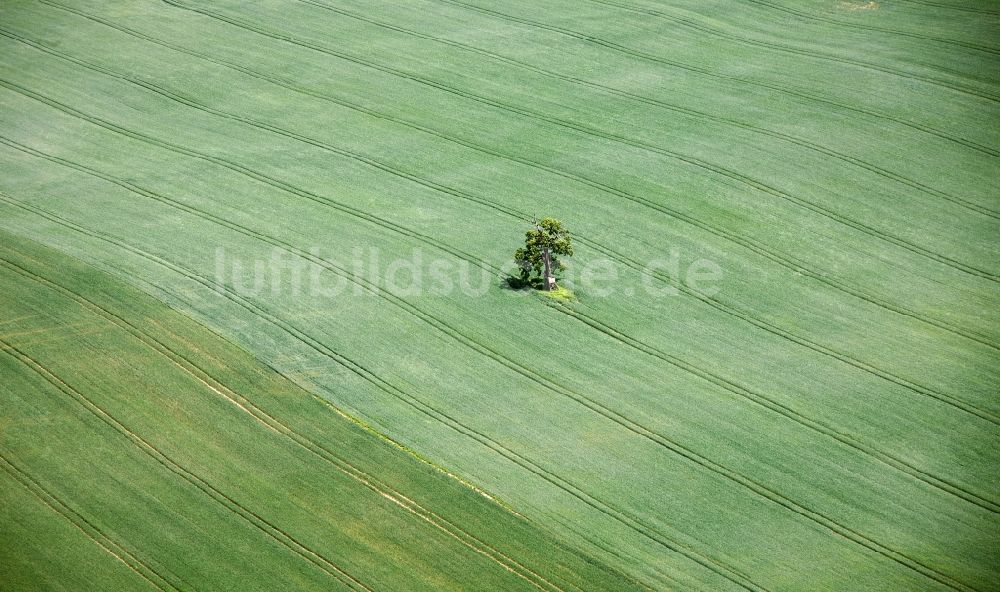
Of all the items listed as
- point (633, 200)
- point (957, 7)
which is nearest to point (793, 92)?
point (633, 200)

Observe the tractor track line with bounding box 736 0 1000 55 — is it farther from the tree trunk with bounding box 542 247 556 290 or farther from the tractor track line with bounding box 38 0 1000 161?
the tree trunk with bounding box 542 247 556 290

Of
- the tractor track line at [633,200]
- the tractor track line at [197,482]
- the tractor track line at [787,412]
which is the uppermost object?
the tractor track line at [633,200]

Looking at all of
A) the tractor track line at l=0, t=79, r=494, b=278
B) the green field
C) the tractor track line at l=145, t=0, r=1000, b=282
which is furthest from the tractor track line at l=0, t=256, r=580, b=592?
the tractor track line at l=145, t=0, r=1000, b=282

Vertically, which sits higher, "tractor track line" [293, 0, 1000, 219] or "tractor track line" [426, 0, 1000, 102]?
"tractor track line" [426, 0, 1000, 102]

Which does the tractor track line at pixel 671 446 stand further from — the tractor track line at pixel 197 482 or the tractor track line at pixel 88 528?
the tractor track line at pixel 88 528

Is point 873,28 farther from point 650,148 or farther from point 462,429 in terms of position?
point 462,429

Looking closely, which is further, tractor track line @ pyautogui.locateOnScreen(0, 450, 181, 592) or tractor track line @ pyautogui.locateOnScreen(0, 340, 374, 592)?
tractor track line @ pyautogui.locateOnScreen(0, 340, 374, 592)

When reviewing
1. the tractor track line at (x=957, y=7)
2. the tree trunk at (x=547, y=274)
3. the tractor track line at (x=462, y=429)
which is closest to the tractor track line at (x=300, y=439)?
the tractor track line at (x=462, y=429)
